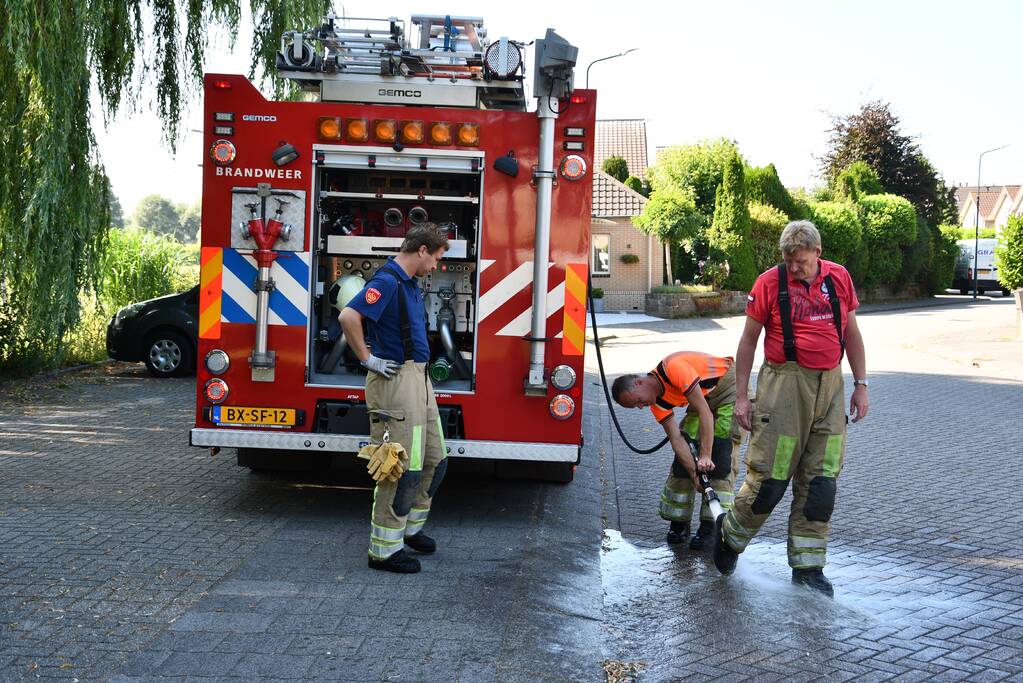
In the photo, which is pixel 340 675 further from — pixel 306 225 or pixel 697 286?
pixel 697 286

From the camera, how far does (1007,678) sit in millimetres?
4672

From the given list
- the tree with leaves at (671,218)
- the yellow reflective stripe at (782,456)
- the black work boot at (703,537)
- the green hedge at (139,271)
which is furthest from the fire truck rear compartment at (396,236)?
the tree with leaves at (671,218)

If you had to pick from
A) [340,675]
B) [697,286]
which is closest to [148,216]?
[697,286]

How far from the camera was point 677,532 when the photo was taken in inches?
275

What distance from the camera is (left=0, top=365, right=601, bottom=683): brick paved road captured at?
461 cm

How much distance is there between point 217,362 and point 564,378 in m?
2.17

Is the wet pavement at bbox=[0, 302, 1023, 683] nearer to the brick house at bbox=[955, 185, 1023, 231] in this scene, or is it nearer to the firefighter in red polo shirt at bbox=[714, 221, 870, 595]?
the firefighter in red polo shirt at bbox=[714, 221, 870, 595]

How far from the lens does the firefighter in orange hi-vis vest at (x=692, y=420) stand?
641cm

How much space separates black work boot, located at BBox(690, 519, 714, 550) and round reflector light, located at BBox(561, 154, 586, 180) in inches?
89.6

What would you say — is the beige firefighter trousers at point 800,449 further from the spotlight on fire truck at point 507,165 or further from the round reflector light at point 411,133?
the round reflector light at point 411,133

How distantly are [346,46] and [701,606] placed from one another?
4.34 metres

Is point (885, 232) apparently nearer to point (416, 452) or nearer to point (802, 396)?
point (802, 396)

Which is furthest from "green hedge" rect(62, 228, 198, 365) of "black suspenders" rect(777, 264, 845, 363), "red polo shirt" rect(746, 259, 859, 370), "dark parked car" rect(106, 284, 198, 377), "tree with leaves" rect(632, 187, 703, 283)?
"tree with leaves" rect(632, 187, 703, 283)

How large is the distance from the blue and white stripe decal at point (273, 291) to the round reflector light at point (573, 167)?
1698 millimetres
